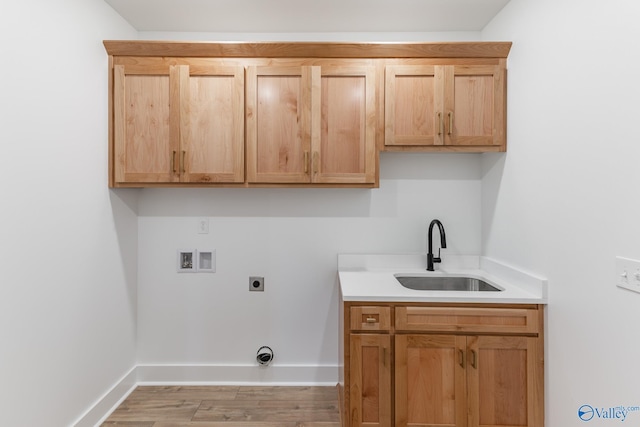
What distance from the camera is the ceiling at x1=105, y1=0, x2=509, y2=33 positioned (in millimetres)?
2207

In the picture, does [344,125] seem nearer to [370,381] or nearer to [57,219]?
[370,381]

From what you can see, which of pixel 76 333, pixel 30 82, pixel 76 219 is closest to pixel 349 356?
pixel 76 333

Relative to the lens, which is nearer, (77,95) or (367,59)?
(77,95)

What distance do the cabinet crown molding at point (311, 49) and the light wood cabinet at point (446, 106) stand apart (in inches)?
3.2

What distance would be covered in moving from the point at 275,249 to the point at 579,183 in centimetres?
183

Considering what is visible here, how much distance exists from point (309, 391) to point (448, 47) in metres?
2.42

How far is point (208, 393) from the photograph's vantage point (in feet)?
8.10

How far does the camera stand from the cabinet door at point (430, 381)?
184 centimetres

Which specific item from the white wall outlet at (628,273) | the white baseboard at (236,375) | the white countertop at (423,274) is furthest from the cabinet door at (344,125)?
the white baseboard at (236,375)

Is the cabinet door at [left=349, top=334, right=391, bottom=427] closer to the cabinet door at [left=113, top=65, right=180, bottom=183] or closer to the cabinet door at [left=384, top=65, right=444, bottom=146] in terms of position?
the cabinet door at [left=384, top=65, right=444, bottom=146]

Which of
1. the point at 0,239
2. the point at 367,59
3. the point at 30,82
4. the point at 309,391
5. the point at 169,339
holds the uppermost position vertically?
the point at 367,59

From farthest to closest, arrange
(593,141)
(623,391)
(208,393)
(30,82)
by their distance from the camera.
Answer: (208,393) → (30,82) → (593,141) → (623,391)

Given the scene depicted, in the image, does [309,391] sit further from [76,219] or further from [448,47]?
[448,47]
